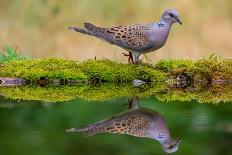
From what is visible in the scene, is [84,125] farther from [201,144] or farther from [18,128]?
[201,144]

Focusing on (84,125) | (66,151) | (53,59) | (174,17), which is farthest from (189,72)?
(66,151)

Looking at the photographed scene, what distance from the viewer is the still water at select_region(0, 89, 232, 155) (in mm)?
7531

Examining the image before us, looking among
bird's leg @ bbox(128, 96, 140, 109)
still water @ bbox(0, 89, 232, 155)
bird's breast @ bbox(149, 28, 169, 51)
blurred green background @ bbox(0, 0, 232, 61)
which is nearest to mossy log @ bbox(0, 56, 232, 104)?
bird's breast @ bbox(149, 28, 169, 51)

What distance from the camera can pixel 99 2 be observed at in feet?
48.9

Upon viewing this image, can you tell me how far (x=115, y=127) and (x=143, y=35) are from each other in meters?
2.63

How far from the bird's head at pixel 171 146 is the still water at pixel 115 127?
0.01 m

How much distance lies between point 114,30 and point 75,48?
257 centimetres

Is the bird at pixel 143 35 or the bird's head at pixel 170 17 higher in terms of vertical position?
the bird's head at pixel 170 17

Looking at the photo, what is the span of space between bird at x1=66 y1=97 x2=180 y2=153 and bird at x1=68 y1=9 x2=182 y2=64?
179 centimetres

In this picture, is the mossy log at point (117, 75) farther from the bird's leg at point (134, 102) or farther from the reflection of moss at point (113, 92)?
the bird's leg at point (134, 102)

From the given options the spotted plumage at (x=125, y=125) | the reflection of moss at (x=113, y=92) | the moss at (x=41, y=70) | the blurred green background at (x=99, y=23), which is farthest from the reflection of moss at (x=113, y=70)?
the spotted plumage at (x=125, y=125)

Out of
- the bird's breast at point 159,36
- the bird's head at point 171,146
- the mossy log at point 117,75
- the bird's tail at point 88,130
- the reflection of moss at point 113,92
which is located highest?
the bird's breast at point 159,36

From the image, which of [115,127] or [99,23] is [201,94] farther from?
[99,23]

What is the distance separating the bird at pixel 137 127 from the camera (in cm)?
812
